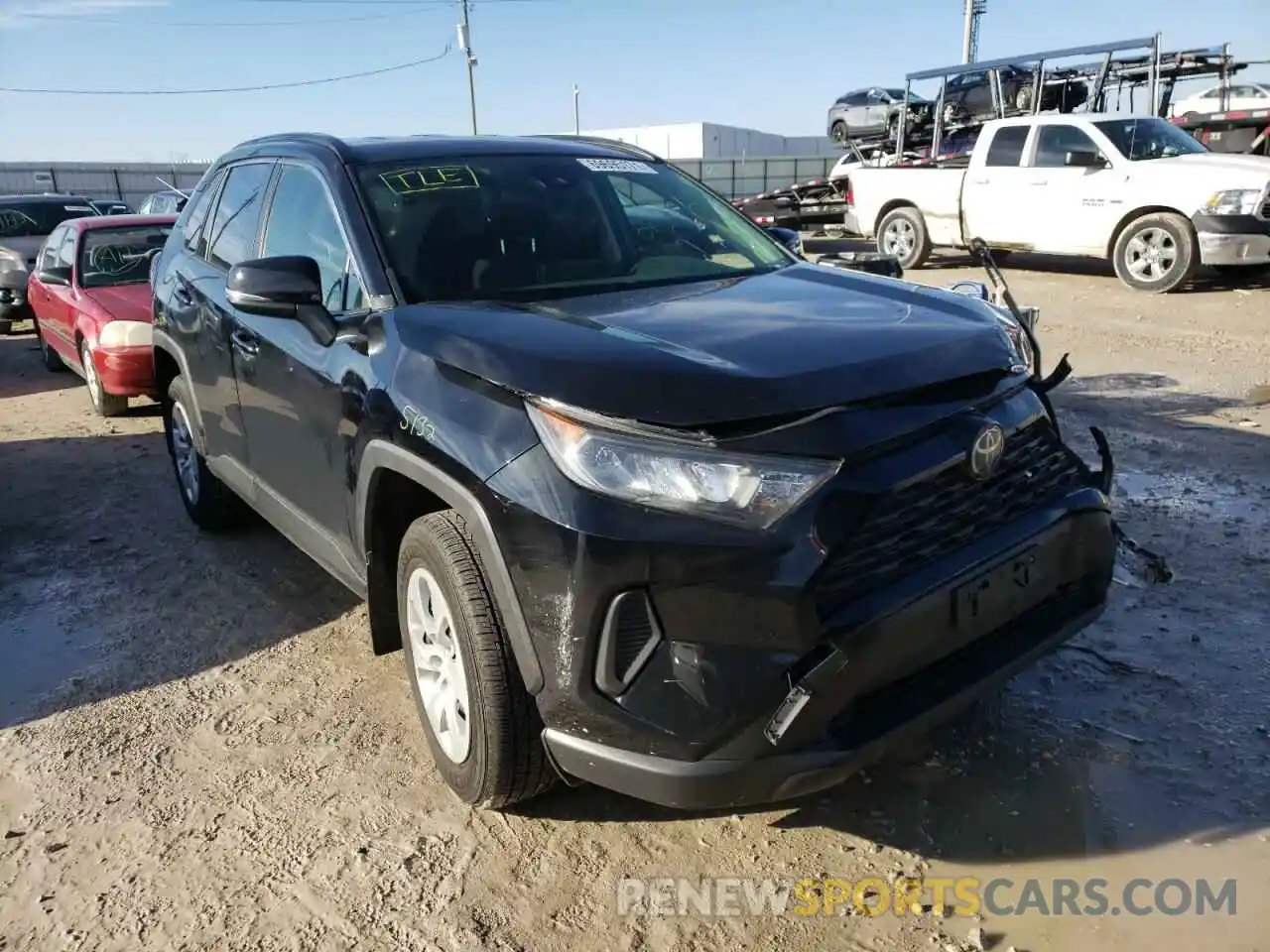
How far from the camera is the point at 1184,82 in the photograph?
16.4 metres

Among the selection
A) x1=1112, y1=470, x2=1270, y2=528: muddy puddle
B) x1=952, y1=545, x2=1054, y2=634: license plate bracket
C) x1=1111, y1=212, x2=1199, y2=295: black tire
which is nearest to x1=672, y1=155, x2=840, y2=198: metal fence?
x1=1111, y1=212, x2=1199, y2=295: black tire

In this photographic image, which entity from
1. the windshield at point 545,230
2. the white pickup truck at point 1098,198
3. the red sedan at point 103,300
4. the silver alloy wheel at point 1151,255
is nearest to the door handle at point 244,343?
the windshield at point 545,230

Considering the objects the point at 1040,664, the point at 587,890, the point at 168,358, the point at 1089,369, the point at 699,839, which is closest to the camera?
the point at 587,890

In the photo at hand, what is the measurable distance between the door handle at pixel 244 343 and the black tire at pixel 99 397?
14.1 feet

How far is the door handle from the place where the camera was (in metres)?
3.64

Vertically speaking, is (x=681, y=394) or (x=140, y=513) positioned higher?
(x=681, y=394)

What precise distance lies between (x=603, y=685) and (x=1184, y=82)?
59.9 feet

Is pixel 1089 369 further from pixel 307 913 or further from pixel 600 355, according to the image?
pixel 307 913

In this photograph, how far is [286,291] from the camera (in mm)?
2904

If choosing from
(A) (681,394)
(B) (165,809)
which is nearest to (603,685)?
(A) (681,394)

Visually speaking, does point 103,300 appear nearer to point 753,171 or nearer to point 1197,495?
point 1197,495

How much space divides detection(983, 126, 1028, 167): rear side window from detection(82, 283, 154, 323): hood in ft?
32.4

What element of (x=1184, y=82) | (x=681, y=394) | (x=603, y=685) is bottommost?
(x=603, y=685)

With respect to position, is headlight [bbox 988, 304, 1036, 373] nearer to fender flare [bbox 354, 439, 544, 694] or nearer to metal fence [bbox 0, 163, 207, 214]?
fender flare [bbox 354, 439, 544, 694]
